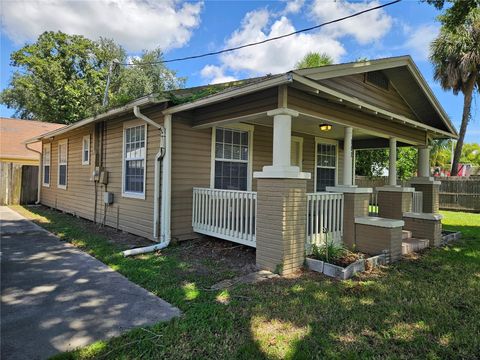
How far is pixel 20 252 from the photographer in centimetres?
562

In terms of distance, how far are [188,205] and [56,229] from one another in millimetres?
4009

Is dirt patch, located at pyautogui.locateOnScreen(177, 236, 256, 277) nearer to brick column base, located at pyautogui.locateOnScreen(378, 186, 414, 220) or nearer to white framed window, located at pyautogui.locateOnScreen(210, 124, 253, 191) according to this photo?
white framed window, located at pyautogui.locateOnScreen(210, 124, 253, 191)

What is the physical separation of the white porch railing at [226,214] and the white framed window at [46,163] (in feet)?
31.8

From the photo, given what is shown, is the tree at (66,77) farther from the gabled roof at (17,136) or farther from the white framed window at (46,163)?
the white framed window at (46,163)

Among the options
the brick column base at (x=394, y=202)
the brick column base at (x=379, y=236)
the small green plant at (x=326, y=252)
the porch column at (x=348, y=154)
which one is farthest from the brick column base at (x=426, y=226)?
the small green plant at (x=326, y=252)

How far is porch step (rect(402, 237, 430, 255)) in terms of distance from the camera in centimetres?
602

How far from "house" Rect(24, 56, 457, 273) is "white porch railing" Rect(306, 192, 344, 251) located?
0.02m

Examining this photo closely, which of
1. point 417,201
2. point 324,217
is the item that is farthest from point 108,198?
point 417,201

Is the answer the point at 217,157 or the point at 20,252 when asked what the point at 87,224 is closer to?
the point at 20,252

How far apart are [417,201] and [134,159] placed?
7.46m

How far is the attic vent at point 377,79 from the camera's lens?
6.59 metres

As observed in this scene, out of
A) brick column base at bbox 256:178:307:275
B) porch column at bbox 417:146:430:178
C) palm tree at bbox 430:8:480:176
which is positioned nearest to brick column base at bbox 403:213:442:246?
porch column at bbox 417:146:430:178

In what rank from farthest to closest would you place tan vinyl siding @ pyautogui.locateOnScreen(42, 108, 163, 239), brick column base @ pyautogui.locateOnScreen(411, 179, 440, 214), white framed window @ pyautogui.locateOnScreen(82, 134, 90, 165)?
white framed window @ pyautogui.locateOnScreen(82, 134, 90, 165), brick column base @ pyautogui.locateOnScreen(411, 179, 440, 214), tan vinyl siding @ pyautogui.locateOnScreen(42, 108, 163, 239)

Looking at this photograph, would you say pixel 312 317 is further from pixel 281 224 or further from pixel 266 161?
pixel 266 161
